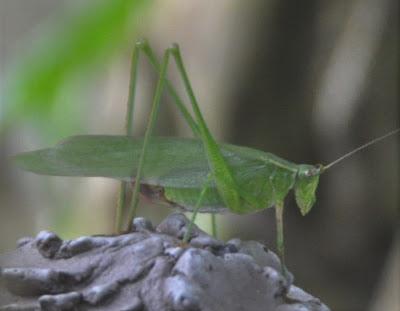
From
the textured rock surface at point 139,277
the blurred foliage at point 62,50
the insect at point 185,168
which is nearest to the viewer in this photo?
the textured rock surface at point 139,277

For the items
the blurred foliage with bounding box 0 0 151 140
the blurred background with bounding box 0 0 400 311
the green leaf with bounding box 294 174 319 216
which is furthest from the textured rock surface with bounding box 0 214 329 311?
the blurred background with bounding box 0 0 400 311

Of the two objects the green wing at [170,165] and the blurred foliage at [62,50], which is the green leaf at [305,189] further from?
the blurred foliage at [62,50]

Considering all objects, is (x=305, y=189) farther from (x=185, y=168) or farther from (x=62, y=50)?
(x=62, y=50)

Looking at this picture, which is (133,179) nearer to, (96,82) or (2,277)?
(2,277)

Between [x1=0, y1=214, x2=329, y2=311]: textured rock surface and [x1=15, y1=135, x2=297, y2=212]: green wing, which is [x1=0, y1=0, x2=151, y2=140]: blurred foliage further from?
[x1=0, y1=214, x2=329, y2=311]: textured rock surface

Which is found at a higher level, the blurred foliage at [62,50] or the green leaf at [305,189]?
the blurred foliage at [62,50]

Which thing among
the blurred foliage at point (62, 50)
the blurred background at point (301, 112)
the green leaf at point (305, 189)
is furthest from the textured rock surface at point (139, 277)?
the blurred background at point (301, 112)

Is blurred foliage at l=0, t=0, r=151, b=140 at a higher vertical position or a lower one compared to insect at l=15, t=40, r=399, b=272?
higher
